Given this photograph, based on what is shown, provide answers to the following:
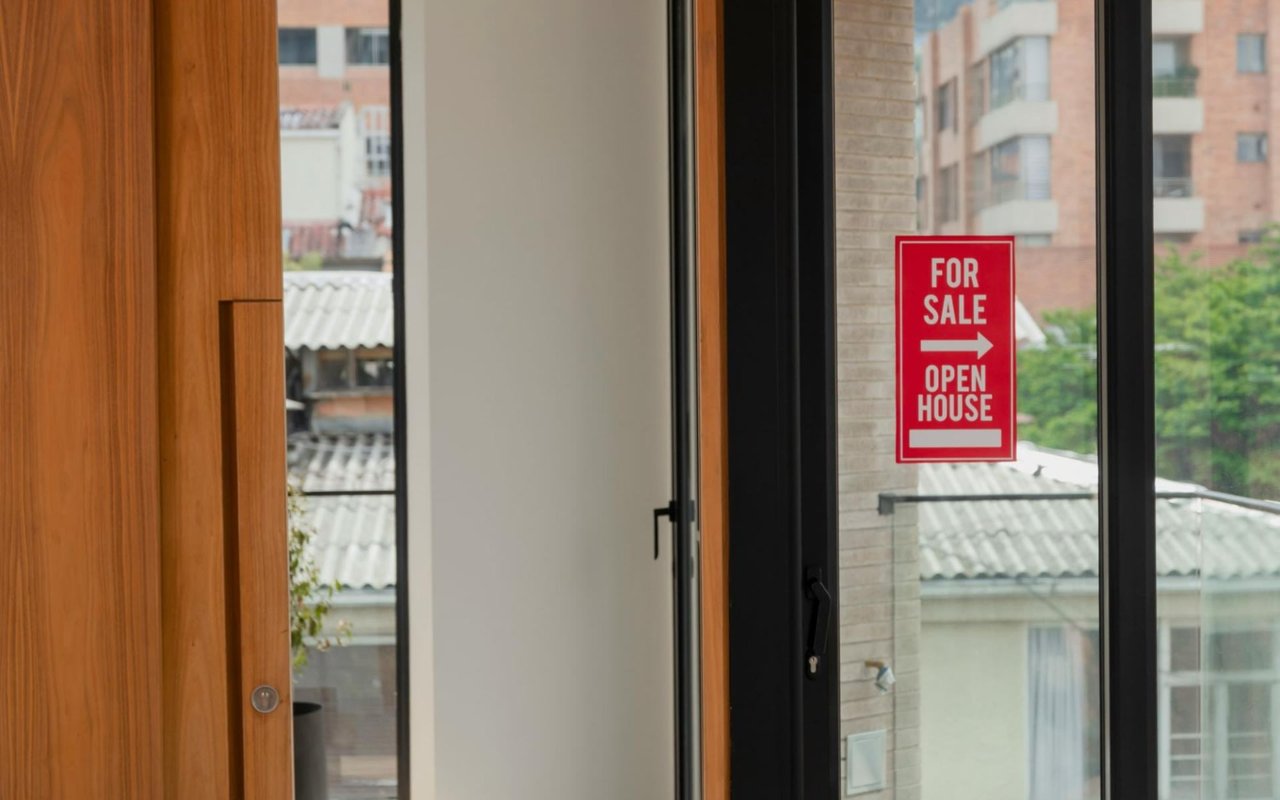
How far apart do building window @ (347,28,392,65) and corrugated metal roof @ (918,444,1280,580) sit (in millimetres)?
2770

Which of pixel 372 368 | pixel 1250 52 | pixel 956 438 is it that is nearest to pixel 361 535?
pixel 372 368

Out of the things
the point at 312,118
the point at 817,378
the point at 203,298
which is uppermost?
the point at 312,118

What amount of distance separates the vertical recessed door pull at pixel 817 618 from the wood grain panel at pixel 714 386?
157mm

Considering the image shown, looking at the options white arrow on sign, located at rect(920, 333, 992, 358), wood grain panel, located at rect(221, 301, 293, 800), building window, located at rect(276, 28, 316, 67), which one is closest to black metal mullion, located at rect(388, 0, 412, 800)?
building window, located at rect(276, 28, 316, 67)

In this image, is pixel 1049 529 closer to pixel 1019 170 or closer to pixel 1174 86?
pixel 1019 170

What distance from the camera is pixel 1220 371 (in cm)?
138

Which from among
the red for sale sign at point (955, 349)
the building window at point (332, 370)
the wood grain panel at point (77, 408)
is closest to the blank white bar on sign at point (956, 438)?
the red for sale sign at point (955, 349)

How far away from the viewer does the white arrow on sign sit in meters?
1.78

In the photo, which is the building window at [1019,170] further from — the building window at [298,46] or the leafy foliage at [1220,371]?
the building window at [298,46]

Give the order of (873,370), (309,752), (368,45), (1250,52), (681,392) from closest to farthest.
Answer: (1250,52), (873,370), (681,392), (309,752), (368,45)

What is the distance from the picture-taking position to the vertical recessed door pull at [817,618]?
2.01m

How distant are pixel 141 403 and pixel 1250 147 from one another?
4.94 ft

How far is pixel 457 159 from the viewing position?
314cm

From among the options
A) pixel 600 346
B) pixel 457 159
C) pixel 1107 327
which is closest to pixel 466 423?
pixel 600 346
